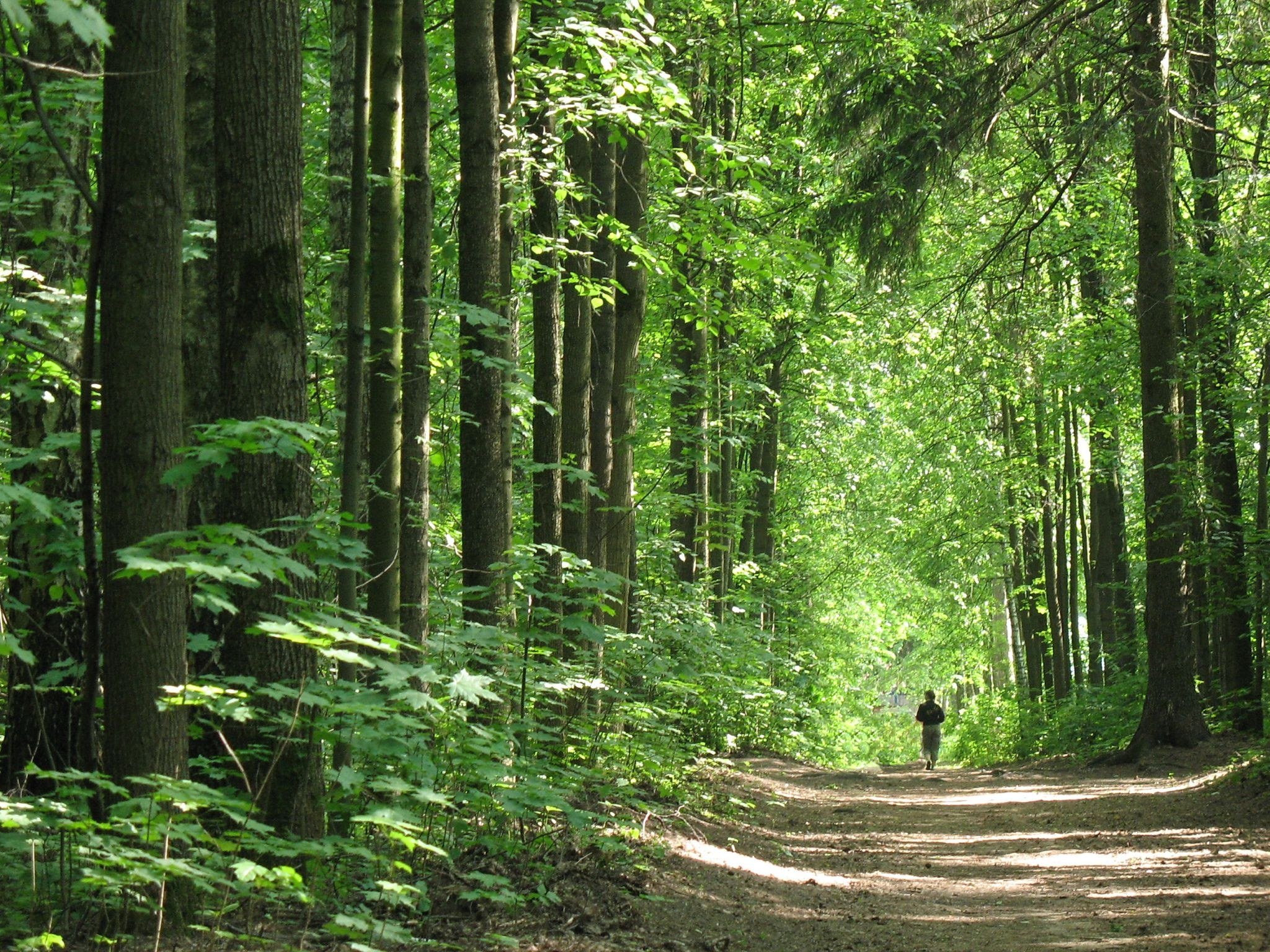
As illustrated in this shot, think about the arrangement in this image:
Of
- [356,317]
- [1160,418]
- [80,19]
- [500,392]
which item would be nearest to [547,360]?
[500,392]

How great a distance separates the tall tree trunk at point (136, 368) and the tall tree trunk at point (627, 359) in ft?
26.6

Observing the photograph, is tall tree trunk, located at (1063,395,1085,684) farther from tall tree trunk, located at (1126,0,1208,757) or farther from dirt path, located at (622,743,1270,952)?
dirt path, located at (622,743,1270,952)

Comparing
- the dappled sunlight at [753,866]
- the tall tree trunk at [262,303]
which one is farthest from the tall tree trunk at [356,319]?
the dappled sunlight at [753,866]

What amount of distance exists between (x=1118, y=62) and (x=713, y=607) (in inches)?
440

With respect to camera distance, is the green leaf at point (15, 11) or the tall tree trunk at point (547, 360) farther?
the tall tree trunk at point (547, 360)

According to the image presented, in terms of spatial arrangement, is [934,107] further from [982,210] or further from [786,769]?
[786,769]

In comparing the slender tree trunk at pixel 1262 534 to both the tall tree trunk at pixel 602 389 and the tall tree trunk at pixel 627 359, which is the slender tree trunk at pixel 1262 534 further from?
the tall tree trunk at pixel 602 389

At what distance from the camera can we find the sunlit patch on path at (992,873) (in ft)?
22.5

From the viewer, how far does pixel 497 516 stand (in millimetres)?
8508

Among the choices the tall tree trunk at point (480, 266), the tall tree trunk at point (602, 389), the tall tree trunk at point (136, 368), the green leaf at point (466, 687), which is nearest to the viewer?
the tall tree trunk at point (136, 368)

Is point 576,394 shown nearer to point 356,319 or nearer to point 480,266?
point 480,266

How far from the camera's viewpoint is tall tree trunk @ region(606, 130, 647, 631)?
41.1 ft

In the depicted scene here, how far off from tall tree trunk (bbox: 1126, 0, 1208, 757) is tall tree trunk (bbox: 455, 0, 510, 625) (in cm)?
942

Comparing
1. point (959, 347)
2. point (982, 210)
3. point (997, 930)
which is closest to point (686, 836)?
point (997, 930)
